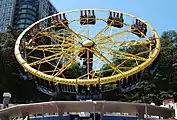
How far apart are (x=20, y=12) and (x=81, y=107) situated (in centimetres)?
8955

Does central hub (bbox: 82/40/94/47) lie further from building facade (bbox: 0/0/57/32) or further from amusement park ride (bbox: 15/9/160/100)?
building facade (bbox: 0/0/57/32)

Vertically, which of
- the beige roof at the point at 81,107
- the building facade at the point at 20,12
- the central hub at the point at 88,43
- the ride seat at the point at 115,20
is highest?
the building facade at the point at 20,12

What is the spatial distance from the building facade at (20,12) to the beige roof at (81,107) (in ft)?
274

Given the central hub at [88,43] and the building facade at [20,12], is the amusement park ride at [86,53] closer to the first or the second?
the central hub at [88,43]

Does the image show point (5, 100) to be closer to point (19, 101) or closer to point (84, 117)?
point (84, 117)

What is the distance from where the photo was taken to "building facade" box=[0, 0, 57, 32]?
323 feet

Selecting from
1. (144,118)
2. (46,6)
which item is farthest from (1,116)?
(46,6)

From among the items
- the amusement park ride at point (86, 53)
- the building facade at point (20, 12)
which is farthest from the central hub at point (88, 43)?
the building facade at point (20, 12)

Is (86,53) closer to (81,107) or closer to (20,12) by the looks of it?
(81,107)

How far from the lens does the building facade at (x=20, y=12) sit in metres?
98.6

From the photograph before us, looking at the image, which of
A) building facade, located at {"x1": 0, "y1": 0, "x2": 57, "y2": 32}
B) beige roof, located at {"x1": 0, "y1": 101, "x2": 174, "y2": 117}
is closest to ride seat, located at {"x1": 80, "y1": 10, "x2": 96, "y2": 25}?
beige roof, located at {"x1": 0, "y1": 101, "x2": 174, "y2": 117}

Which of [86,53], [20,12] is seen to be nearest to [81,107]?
[86,53]

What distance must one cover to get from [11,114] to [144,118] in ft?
21.9

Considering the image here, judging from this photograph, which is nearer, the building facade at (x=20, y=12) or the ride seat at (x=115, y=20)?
the ride seat at (x=115, y=20)
